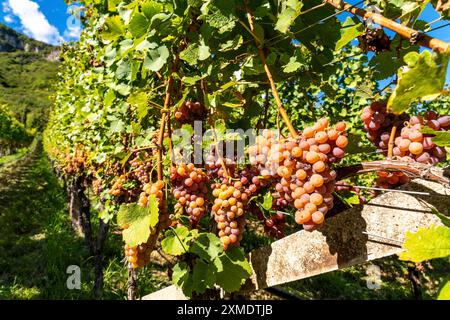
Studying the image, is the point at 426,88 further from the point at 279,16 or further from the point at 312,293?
the point at 312,293

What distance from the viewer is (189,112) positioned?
1446 millimetres

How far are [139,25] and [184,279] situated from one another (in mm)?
997

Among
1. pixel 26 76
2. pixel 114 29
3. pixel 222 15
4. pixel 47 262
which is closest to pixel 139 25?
pixel 222 15

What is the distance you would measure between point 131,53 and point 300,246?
3.30 feet

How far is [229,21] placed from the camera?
1037 mm

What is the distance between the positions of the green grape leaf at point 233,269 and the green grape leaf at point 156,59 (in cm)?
75

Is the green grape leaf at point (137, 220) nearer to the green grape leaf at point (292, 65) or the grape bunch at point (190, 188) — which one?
the grape bunch at point (190, 188)

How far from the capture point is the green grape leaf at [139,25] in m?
1.08

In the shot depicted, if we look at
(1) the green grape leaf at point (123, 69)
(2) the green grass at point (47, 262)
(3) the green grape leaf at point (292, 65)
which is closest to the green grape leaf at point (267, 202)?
(3) the green grape leaf at point (292, 65)

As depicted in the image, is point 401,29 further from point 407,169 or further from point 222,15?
point 222,15

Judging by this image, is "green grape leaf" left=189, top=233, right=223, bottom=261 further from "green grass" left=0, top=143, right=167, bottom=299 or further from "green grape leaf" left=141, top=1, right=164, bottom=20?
"green grass" left=0, top=143, right=167, bottom=299

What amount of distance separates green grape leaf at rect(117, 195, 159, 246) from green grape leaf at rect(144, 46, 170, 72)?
450 mm

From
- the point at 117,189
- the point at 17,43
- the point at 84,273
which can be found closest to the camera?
the point at 117,189

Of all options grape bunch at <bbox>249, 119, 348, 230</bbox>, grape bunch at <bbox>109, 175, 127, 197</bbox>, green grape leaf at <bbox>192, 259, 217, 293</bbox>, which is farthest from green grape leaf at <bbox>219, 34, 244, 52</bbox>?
grape bunch at <bbox>109, 175, 127, 197</bbox>
